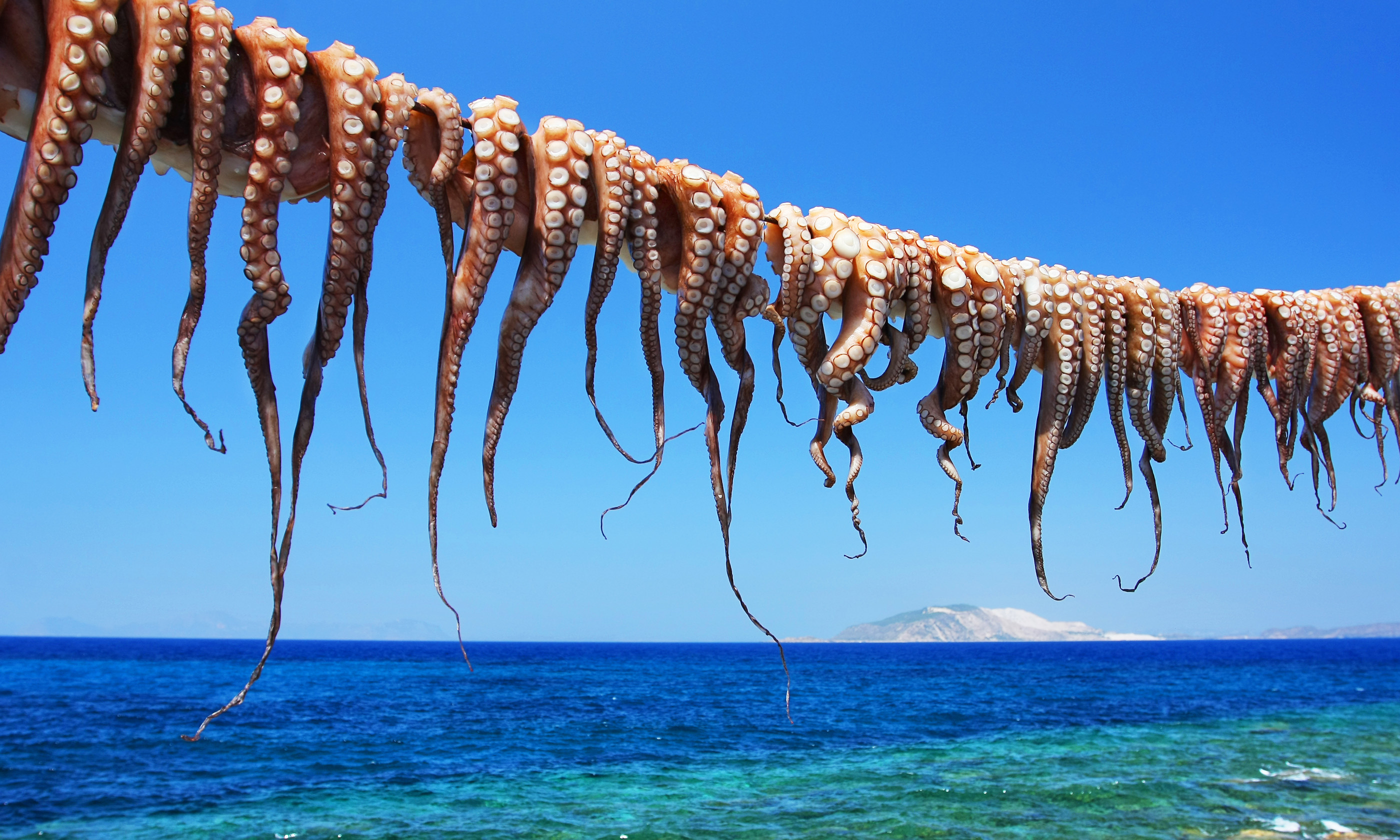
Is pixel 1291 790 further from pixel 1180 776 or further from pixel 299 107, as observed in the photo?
pixel 299 107

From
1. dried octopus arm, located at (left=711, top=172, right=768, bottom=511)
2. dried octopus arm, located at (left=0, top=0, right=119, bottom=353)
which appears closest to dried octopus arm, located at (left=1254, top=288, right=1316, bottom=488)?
dried octopus arm, located at (left=711, top=172, right=768, bottom=511)

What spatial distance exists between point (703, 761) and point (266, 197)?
26.1 m

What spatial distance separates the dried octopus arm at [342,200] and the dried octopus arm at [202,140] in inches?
4.0

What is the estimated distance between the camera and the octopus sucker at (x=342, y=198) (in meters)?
1.57

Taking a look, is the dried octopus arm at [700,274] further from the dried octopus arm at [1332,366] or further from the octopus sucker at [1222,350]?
the dried octopus arm at [1332,366]

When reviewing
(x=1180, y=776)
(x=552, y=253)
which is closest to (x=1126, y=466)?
(x=552, y=253)

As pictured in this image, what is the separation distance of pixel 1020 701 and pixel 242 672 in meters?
63.9

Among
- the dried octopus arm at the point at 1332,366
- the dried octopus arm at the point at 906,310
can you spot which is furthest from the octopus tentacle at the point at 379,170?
the dried octopus arm at the point at 1332,366

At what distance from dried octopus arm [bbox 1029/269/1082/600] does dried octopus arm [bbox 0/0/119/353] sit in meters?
2.26

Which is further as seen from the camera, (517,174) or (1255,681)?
(1255,681)

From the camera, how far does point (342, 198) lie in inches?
61.7

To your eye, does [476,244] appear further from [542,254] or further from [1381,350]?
[1381,350]

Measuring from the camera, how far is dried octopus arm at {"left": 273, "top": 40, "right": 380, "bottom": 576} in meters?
1.57

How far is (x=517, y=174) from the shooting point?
1.77 m
